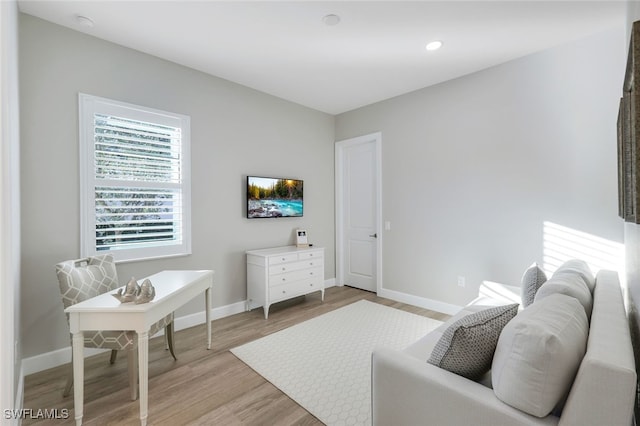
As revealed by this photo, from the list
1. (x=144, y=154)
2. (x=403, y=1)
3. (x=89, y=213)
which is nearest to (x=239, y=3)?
(x=403, y=1)

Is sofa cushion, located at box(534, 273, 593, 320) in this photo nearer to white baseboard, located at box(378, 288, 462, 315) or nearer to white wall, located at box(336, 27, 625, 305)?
white wall, located at box(336, 27, 625, 305)

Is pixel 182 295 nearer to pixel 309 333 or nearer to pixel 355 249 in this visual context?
pixel 309 333

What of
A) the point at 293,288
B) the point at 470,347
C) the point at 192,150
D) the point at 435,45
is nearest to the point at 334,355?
Result: the point at 293,288

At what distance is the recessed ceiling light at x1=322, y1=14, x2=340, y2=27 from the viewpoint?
2.35 metres

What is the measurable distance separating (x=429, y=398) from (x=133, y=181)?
9.63 feet

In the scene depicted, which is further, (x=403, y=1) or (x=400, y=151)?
(x=400, y=151)

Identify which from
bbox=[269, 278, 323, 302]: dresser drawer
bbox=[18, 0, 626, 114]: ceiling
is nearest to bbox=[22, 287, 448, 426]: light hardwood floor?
bbox=[269, 278, 323, 302]: dresser drawer

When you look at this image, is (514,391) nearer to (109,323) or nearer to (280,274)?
(109,323)

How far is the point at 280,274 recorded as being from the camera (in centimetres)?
360

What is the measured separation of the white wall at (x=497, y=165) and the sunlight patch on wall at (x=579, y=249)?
54mm

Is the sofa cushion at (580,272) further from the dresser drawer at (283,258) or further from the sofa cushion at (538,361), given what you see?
the dresser drawer at (283,258)

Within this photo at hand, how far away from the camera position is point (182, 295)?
85.8 inches

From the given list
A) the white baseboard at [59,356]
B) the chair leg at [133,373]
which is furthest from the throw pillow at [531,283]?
the white baseboard at [59,356]

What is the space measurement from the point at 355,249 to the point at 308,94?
2420mm
